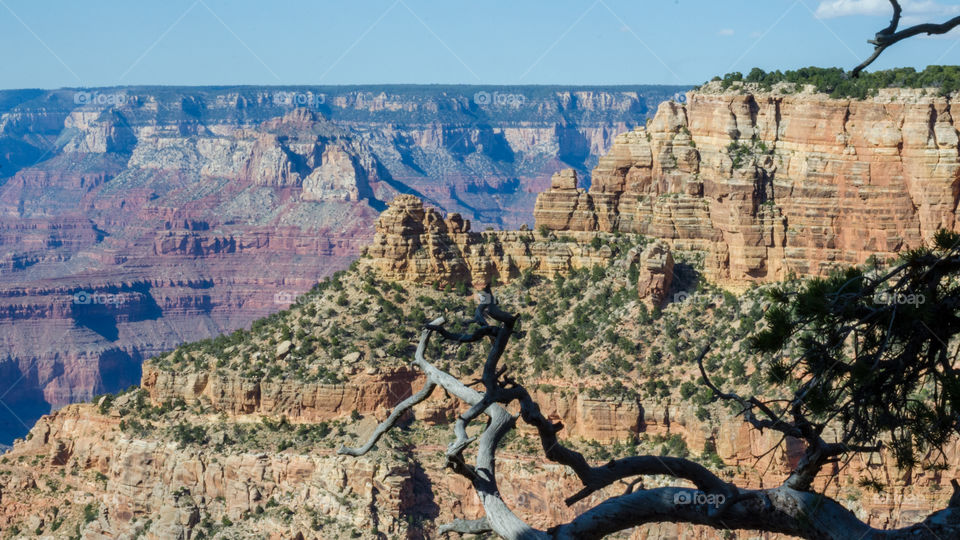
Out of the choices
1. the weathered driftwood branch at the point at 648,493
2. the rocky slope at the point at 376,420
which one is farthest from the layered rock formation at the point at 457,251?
the weathered driftwood branch at the point at 648,493

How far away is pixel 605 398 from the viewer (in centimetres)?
5616

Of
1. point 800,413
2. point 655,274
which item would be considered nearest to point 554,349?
point 655,274

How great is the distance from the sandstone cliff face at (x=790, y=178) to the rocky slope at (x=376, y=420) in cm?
225

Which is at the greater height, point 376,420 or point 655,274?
point 655,274

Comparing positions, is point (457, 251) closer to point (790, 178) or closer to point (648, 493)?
point (790, 178)

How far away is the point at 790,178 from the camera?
194 feet

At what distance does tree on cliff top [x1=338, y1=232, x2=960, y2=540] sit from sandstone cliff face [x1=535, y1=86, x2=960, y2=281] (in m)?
43.5

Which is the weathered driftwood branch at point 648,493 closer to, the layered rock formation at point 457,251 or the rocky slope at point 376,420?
the rocky slope at point 376,420

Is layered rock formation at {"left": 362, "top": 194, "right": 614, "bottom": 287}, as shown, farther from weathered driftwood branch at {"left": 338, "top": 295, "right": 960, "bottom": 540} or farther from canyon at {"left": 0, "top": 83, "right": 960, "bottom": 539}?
weathered driftwood branch at {"left": 338, "top": 295, "right": 960, "bottom": 540}

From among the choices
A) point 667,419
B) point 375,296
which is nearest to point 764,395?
point 667,419

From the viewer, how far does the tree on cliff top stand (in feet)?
43.6

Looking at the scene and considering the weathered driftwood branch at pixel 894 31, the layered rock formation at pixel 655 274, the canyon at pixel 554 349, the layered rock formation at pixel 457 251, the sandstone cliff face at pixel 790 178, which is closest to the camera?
the weathered driftwood branch at pixel 894 31

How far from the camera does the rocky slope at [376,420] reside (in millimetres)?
53875

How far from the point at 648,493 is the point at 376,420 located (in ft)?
150
